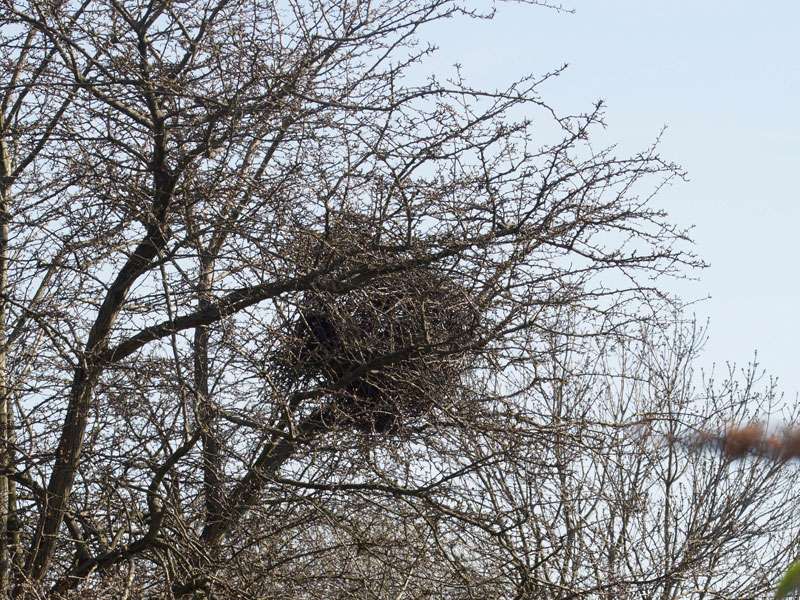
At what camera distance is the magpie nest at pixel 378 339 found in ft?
16.0

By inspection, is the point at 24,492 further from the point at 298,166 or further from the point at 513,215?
the point at 513,215

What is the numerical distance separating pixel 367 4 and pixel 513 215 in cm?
120

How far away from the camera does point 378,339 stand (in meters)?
5.12

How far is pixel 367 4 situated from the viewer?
200 inches

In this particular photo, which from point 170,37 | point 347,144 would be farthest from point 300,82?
point 170,37

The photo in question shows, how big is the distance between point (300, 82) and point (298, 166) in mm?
370

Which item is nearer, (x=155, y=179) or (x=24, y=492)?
(x=155, y=179)

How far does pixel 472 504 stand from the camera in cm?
542

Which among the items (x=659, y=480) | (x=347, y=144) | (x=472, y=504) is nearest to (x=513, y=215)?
(x=347, y=144)

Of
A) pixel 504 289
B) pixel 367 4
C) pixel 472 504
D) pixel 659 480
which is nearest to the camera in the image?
pixel 504 289

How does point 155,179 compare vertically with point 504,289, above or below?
above

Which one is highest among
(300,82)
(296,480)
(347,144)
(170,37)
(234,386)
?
(170,37)

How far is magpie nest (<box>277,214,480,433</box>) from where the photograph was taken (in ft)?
16.0

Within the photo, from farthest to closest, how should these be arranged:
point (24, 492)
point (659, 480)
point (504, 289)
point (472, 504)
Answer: point (659, 480)
point (24, 492)
point (472, 504)
point (504, 289)
